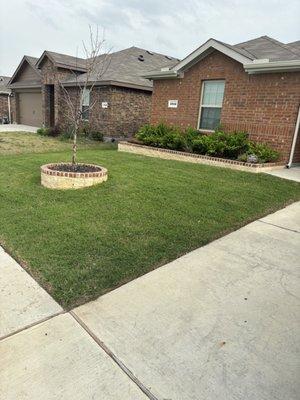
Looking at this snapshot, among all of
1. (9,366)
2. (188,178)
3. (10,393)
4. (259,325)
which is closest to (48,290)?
(9,366)

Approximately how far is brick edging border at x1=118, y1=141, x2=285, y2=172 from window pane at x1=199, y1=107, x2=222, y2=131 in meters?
1.83

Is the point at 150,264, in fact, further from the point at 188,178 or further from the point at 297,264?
the point at 188,178

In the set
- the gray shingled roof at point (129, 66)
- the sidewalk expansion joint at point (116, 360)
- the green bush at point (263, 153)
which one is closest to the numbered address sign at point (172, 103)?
the gray shingled roof at point (129, 66)

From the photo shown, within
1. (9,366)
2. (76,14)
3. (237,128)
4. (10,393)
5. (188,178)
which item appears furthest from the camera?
(76,14)

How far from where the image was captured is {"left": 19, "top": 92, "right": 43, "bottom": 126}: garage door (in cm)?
2153

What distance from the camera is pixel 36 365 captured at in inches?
83.7

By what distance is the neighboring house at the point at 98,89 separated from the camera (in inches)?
606

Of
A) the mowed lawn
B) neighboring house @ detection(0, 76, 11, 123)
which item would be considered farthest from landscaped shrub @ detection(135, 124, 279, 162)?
neighboring house @ detection(0, 76, 11, 123)

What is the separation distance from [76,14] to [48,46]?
8.95 metres

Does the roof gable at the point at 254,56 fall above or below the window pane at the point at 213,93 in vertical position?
above

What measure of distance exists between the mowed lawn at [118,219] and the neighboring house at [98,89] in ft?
22.9

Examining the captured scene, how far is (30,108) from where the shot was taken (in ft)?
74.1

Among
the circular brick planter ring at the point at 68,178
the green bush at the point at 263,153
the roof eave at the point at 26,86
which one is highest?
the roof eave at the point at 26,86

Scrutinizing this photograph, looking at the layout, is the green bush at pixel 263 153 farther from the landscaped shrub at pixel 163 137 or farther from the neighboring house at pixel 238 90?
the landscaped shrub at pixel 163 137
